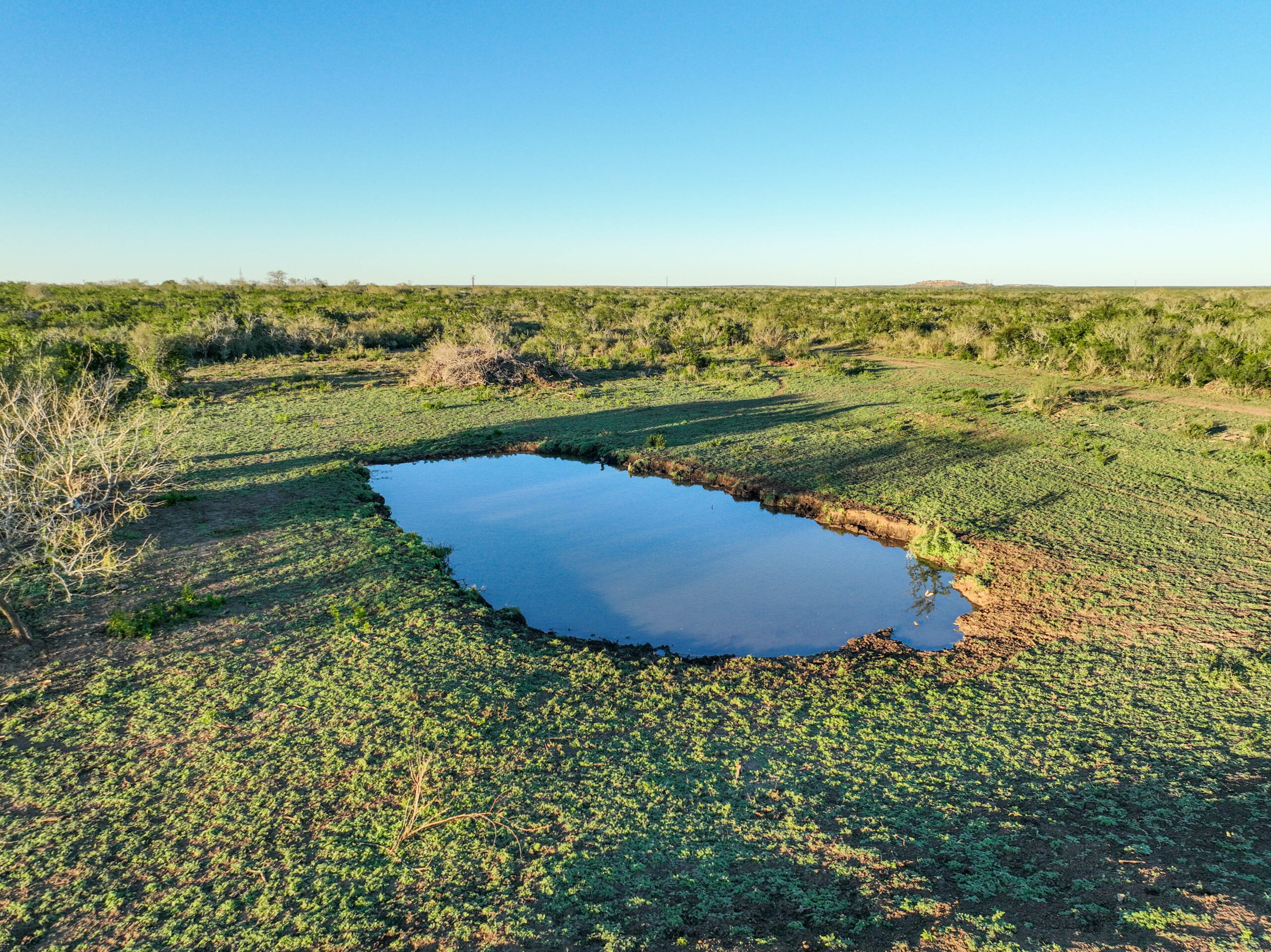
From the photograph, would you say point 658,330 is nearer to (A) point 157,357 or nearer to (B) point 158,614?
(A) point 157,357

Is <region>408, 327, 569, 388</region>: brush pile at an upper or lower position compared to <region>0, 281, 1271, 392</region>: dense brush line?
lower

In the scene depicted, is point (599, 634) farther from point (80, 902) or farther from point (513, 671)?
point (80, 902)

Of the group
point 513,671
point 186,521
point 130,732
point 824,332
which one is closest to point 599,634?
point 513,671

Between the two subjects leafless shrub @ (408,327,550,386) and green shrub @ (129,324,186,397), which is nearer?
green shrub @ (129,324,186,397)

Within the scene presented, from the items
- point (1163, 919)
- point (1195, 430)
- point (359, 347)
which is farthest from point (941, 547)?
point (359, 347)

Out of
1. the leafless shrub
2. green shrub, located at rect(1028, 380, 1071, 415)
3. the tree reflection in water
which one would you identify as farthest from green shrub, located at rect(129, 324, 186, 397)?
green shrub, located at rect(1028, 380, 1071, 415)

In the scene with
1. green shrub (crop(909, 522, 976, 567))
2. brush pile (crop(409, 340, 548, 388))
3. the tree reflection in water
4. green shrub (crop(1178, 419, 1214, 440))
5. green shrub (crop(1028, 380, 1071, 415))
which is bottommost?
the tree reflection in water

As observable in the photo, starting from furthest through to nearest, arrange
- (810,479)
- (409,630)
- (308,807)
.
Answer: (810,479)
(409,630)
(308,807)

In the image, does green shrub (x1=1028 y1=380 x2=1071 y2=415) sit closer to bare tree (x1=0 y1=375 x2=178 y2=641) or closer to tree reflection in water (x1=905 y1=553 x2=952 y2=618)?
tree reflection in water (x1=905 y1=553 x2=952 y2=618)
